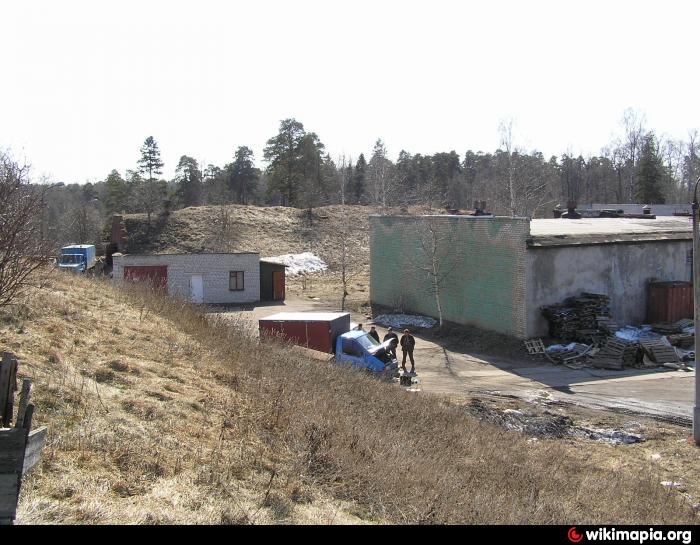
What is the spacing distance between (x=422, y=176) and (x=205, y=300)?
225 ft

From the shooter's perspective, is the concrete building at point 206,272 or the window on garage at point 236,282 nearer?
the concrete building at point 206,272

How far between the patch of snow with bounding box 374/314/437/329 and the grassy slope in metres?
15.9

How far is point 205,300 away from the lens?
38250 mm

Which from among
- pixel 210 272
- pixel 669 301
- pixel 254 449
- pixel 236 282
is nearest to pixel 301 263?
pixel 236 282

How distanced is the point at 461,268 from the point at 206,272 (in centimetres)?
1632

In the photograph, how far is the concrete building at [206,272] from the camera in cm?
3753

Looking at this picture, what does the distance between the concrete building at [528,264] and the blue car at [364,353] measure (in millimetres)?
7414

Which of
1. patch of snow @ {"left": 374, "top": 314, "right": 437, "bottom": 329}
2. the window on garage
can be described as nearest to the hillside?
the window on garage

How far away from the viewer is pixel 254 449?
7.96m

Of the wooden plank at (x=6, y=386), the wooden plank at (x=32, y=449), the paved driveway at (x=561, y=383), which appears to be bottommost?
the paved driveway at (x=561, y=383)

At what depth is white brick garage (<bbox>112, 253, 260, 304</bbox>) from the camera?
1480 inches

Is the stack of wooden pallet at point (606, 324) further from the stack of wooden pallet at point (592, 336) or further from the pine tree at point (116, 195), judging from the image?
the pine tree at point (116, 195)

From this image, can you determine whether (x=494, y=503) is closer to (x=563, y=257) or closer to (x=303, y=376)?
(x=303, y=376)
